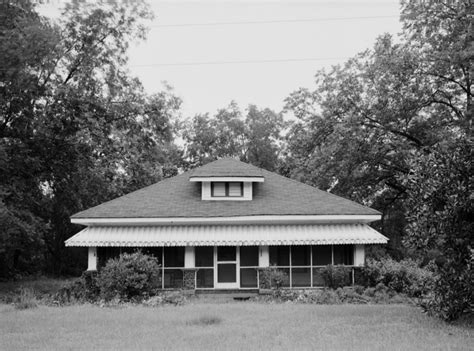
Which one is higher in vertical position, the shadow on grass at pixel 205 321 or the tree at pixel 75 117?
the tree at pixel 75 117

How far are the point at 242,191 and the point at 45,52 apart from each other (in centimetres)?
1127

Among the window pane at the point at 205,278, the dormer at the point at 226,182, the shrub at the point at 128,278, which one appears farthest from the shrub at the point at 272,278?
the shrub at the point at 128,278

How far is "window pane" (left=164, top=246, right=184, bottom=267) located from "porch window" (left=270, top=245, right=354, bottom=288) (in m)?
4.23

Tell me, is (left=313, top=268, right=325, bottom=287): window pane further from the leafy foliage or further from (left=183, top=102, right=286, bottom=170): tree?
(left=183, top=102, right=286, bottom=170): tree

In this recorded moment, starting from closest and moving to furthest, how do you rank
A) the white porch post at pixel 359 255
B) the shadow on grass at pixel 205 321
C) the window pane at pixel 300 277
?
the shadow on grass at pixel 205 321 < the white porch post at pixel 359 255 < the window pane at pixel 300 277

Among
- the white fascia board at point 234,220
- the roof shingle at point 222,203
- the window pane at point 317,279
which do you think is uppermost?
the roof shingle at point 222,203

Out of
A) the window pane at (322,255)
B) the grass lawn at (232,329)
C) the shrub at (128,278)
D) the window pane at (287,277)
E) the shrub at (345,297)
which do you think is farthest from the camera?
the window pane at (322,255)

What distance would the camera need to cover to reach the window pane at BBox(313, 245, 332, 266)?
1041 inches

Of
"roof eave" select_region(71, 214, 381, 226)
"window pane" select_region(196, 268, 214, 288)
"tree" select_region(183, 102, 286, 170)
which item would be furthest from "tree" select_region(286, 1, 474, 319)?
"tree" select_region(183, 102, 286, 170)

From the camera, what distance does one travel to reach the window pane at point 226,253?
26.4 metres

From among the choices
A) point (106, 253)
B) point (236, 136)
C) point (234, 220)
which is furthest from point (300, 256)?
point (236, 136)

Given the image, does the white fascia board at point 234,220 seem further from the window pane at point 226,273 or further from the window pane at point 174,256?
the window pane at point 226,273

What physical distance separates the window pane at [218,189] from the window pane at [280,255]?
4.07 metres

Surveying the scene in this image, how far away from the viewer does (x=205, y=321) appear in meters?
14.6
